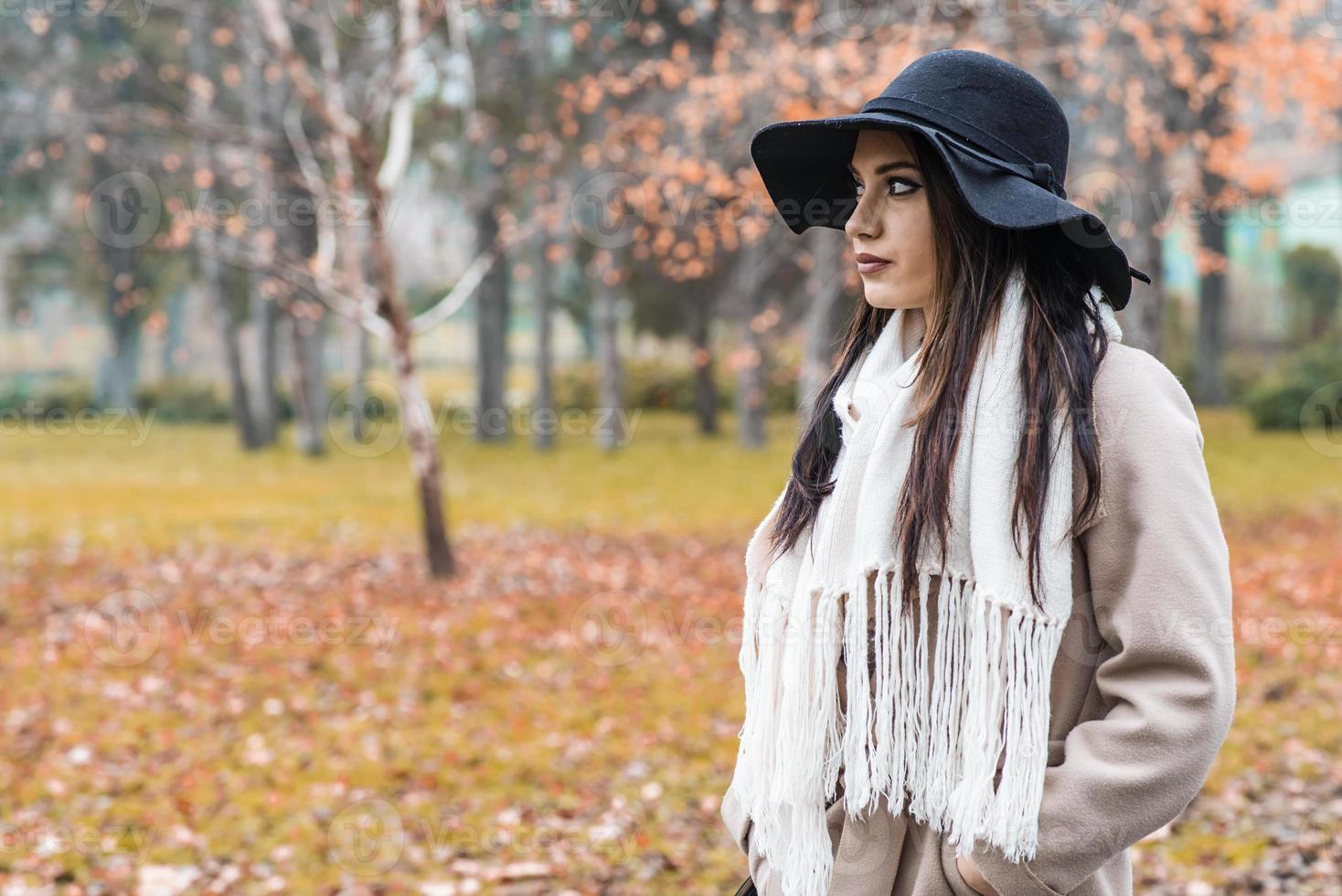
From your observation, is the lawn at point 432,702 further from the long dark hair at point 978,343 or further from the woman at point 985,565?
the long dark hair at point 978,343

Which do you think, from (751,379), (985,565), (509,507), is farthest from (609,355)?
(985,565)

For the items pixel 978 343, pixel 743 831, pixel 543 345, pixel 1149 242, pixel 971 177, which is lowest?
pixel 743 831

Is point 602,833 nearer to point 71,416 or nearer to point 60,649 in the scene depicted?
point 60,649

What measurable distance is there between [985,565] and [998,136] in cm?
64

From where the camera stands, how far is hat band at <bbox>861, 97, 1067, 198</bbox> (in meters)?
1.60

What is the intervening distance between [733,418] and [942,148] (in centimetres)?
2296

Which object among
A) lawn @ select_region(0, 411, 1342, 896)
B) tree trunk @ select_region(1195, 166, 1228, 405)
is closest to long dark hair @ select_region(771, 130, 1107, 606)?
lawn @ select_region(0, 411, 1342, 896)

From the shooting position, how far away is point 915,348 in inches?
71.9

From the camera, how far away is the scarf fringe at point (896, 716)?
1.56 metres

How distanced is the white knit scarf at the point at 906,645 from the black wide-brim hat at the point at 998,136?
4.5 inches

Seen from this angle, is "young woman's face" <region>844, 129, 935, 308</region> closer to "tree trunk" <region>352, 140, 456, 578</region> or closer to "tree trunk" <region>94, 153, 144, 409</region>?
"tree trunk" <region>352, 140, 456, 578</region>

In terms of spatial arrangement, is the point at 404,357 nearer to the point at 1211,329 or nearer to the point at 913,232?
the point at 913,232

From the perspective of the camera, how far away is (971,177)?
158cm

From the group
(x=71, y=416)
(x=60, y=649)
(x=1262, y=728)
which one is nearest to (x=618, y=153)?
(x=60, y=649)
